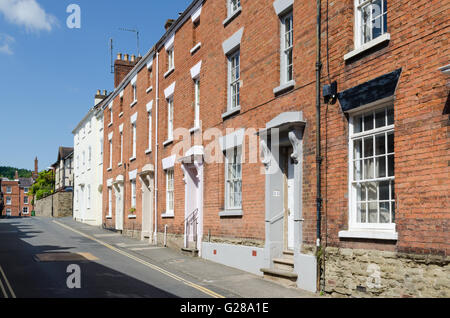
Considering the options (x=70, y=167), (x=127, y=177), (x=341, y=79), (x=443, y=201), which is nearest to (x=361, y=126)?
(x=341, y=79)

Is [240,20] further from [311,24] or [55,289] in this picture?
[55,289]

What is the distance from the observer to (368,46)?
940 centimetres

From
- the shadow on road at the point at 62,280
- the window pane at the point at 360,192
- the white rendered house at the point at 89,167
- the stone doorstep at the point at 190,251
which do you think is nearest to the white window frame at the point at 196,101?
the stone doorstep at the point at 190,251

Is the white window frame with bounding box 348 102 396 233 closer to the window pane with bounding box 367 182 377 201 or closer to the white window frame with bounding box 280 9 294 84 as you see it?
the window pane with bounding box 367 182 377 201

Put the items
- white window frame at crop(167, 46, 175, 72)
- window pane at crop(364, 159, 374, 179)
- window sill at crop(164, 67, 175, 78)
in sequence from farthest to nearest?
white window frame at crop(167, 46, 175, 72), window sill at crop(164, 67, 175, 78), window pane at crop(364, 159, 374, 179)

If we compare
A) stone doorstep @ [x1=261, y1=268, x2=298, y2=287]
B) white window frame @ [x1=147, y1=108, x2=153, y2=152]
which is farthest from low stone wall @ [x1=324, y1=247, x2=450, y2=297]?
white window frame @ [x1=147, y1=108, x2=153, y2=152]

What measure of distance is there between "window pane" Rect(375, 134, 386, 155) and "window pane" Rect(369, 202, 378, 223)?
954 millimetres

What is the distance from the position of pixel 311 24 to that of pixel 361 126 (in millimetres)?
2834

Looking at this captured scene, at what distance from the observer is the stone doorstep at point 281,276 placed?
11.3m

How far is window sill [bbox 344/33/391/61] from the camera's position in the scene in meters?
8.99

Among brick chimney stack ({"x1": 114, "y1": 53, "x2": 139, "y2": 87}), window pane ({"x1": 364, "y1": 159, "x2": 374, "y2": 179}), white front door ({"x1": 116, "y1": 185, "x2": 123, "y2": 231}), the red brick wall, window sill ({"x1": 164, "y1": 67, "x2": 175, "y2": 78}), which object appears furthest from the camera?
brick chimney stack ({"x1": 114, "y1": 53, "x2": 139, "y2": 87})

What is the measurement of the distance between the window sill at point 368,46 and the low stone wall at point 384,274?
3.71 meters

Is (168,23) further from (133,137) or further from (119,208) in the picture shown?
(119,208)

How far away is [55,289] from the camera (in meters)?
10.6
